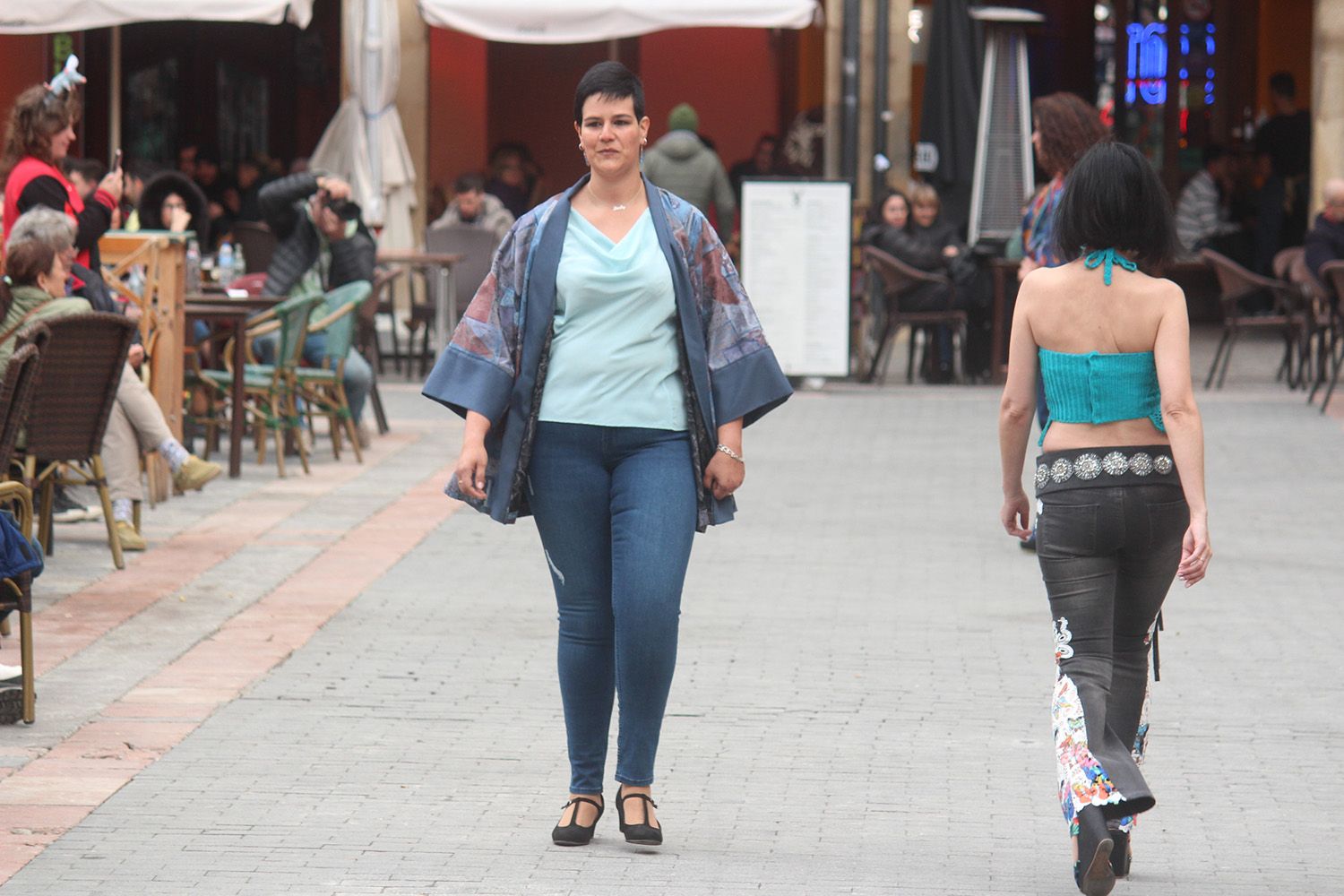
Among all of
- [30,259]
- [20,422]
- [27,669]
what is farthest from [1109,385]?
[30,259]

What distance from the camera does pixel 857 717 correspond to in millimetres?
6301

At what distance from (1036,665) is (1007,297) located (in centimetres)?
962

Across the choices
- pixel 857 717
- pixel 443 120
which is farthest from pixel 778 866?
pixel 443 120

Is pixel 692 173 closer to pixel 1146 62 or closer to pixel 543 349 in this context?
pixel 1146 62

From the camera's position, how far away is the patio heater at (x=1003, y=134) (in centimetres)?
1758

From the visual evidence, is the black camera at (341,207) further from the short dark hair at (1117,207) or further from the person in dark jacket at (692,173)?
the short dark hair at (1117,207)

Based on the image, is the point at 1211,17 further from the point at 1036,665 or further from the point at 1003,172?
the point at 1036,665

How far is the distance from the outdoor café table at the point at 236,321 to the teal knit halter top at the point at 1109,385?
6788 millimetres

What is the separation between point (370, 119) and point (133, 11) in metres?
2.57

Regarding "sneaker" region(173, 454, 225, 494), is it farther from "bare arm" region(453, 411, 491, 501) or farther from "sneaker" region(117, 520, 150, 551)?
"bare arm" region(453, 411, 491, 501)

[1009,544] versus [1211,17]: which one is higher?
[1211,17]

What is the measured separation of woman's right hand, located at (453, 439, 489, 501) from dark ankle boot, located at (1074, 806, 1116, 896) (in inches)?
56.3

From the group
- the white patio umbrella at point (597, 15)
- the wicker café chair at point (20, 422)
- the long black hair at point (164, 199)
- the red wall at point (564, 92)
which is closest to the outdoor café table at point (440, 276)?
the long black hair at point (164, 199)

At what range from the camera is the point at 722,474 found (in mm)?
4922
